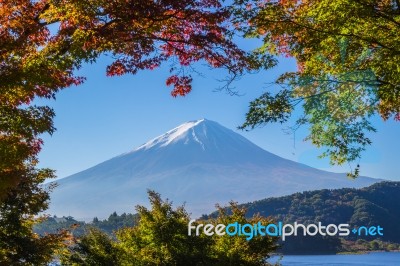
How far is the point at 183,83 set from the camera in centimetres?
1034

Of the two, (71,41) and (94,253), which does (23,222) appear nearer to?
(94,253)

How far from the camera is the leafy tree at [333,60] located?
8875 millimetres

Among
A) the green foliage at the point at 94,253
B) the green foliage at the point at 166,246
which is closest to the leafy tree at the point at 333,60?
the green foliage at the point at 166,246

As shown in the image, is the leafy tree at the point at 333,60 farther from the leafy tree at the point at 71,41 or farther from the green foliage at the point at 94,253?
the green foliage at the point at 94,253

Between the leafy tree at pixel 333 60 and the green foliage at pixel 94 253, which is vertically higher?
the leafy tree at pixel 333 60

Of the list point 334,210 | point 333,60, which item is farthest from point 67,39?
point 334,210

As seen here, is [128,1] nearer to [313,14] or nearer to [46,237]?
[313,14]

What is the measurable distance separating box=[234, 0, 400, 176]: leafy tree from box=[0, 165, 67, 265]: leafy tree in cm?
908

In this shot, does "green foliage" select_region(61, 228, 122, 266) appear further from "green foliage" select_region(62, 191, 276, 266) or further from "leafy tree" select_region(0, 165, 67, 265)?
"leafy tree" select_region(0, 165, 67, 265)

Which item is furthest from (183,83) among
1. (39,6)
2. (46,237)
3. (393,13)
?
(46,237)

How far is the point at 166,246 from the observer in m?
18.1

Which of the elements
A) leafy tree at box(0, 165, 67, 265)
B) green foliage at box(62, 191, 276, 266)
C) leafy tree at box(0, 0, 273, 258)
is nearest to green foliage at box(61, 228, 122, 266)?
green foliage at box(62, 191, 276, 266)

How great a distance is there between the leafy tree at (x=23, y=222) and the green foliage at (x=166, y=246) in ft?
9.85

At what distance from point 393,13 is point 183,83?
439cm
